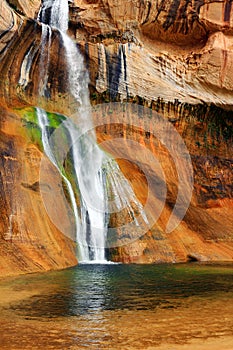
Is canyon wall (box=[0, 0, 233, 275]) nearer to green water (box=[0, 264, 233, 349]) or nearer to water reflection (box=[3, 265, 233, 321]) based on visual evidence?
water reflection (box=[3, 265, 233, 321])

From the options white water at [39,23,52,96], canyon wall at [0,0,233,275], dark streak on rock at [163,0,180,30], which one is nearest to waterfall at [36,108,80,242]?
canyon wall at [0,0,233,275]

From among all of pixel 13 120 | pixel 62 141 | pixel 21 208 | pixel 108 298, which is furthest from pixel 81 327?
pixel 62 141

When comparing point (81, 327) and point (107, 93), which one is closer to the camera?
point (81, 327)

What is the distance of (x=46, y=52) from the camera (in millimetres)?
23266

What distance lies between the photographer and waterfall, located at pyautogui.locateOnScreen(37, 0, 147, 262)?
18.5m

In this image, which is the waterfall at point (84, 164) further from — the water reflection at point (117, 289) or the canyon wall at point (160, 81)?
the water reflection at point (117, 289)

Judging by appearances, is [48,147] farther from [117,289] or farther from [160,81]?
[117,289]

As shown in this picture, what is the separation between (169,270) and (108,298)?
593 centimetres

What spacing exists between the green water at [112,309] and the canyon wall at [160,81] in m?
7.52

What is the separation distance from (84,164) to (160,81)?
18.7 feet

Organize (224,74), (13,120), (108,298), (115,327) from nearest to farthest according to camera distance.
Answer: (115,327) < (108,298) < (13,120) < (224,74)

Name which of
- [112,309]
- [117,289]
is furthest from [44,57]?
[112,309]

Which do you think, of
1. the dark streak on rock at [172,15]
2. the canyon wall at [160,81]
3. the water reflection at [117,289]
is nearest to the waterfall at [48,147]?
the canyon wall at [160,81]

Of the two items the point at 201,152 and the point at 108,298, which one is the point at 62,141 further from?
the point at 108,298
